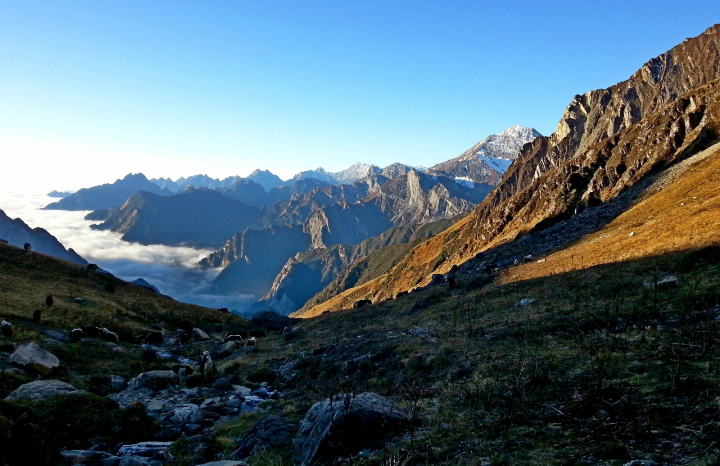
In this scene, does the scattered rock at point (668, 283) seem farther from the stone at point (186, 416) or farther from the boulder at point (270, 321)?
the boulder at point (270, 321)

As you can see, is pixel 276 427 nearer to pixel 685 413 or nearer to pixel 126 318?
pixel 685 413

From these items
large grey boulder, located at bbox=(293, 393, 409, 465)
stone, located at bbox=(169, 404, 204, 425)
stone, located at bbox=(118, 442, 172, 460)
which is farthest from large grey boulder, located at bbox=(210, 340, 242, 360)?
large grey boulder, located at bbox=(293, 393, 409, 465)

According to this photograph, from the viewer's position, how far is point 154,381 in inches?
939

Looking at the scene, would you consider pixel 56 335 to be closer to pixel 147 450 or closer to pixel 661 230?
pixel 147 450

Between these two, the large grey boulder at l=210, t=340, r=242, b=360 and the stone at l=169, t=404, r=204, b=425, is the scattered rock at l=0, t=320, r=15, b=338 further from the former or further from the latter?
the stone at l=169, t=404, r=204, b=425

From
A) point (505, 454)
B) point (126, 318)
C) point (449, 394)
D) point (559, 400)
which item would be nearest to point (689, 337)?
point (559, 400)

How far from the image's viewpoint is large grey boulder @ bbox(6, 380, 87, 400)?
1402 cm

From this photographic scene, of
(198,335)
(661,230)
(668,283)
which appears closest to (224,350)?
(198,335)

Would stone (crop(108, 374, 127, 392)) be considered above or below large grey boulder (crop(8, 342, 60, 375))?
below

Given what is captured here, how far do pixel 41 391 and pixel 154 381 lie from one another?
9.90 meters

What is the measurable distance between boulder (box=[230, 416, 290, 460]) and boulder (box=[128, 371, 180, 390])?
13.7 meters

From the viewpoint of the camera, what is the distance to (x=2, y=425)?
8648 millimetres

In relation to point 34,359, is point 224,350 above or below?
below

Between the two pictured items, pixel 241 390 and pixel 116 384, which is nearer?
pixel 241 390
